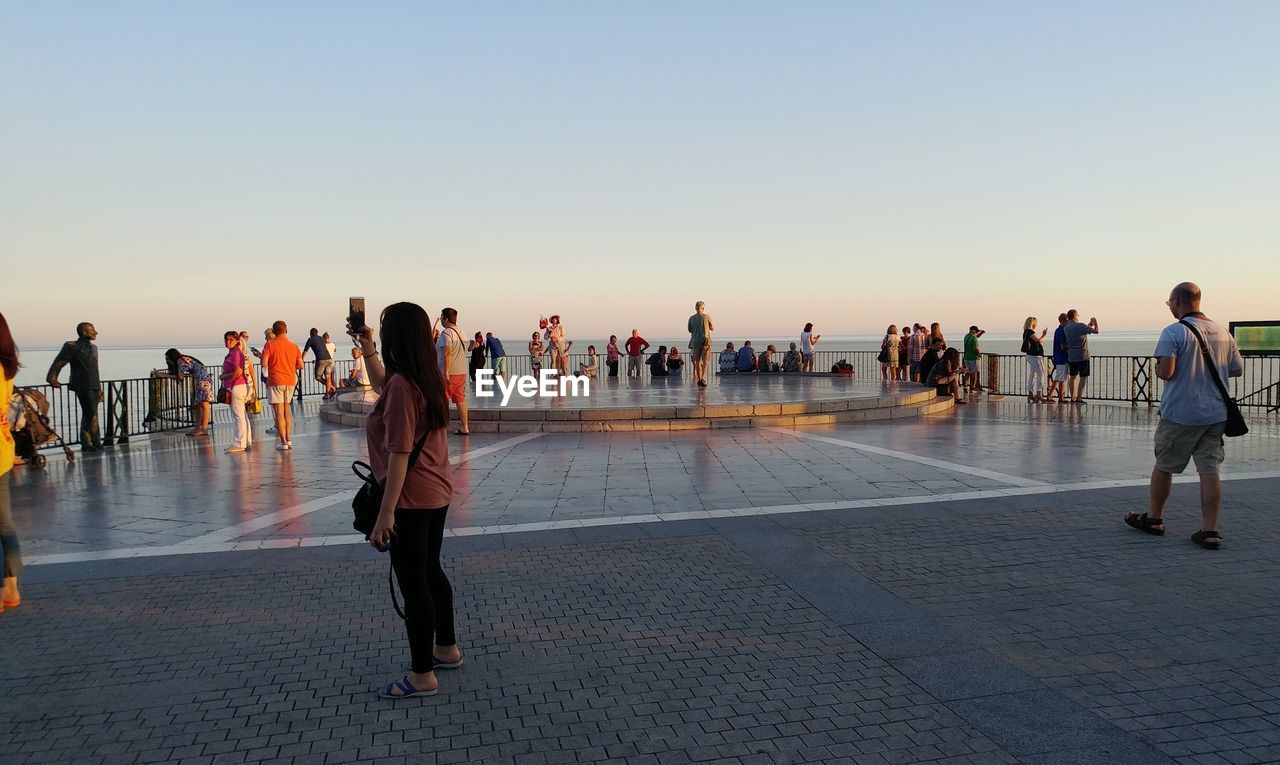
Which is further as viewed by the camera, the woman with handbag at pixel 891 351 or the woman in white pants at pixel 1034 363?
the woman with handbag at pixel 891 351

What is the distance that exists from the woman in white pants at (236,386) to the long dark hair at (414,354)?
902 cm

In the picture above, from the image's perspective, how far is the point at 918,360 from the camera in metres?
21.2

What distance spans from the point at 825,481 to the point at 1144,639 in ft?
14.5

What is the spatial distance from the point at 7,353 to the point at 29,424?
18.8ft

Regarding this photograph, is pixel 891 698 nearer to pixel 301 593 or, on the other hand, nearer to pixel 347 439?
pixel 301 593

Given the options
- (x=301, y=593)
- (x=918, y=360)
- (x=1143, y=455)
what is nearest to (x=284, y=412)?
(x=301, y=593)

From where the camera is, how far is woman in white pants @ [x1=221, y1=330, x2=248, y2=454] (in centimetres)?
1124

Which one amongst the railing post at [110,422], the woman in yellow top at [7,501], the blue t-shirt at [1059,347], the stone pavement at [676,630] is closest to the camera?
the stone pavement at [676,630]

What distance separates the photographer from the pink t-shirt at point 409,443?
128 inches

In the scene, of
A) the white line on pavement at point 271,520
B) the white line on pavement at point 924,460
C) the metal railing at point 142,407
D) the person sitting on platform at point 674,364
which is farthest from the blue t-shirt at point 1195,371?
the person sitting on platform at point 674,364

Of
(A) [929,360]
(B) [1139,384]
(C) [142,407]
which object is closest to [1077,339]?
(A) [929,360]

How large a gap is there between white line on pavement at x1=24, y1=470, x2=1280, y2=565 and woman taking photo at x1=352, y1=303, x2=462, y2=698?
8.99ft

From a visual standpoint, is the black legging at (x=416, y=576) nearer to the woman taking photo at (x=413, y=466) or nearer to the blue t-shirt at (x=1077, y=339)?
the woman taking photo at (x=413, y=466)

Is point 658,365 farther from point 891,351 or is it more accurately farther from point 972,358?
point 972,358
